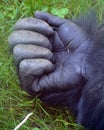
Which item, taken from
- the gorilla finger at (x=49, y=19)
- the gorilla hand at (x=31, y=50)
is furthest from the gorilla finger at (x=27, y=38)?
the gorilla finger at (x=49, y=19)

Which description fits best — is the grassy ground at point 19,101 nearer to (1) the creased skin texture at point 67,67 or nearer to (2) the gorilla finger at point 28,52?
(1) the creased skin texture at point 67,67

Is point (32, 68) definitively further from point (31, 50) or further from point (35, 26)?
point (35, 26)

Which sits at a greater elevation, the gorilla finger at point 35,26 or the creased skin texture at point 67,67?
the gorilla finger at point 35,26

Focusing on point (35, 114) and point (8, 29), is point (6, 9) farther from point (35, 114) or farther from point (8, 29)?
point (35, 114)

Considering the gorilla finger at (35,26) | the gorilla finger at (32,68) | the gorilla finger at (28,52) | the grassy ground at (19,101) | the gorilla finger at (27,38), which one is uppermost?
the gorilla finger at (35,26)

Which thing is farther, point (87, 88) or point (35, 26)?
point (35, 26)

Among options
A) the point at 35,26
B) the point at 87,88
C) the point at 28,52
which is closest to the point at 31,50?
the point at 28,52

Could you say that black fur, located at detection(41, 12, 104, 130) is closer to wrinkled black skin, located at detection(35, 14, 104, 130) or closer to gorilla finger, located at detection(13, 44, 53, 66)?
wrinkled black skin, located at detection(35, 14, 104, 130)
